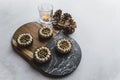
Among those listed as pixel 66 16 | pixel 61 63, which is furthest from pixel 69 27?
pixel 61 63

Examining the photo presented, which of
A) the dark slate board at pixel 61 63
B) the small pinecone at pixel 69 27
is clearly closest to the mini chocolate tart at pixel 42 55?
the dark slate board at pixel 61 63

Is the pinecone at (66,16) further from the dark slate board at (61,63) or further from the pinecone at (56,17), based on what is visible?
the dark slate board at (61,63)

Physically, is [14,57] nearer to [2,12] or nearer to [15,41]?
[15,41]

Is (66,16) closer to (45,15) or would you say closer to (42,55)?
(45,15)

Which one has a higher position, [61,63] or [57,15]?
[57,15]

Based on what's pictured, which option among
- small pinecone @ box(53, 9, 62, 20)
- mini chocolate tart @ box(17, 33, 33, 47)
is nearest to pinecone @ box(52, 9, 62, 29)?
small pinecone @ box(53, 9, 62, 20)

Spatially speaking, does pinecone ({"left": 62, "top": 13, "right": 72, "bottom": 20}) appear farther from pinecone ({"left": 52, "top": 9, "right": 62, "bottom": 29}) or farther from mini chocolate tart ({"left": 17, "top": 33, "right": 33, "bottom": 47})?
mini chocolate tart ({"left": 17, "top": 33, "right": 33, "bottom": 47})
